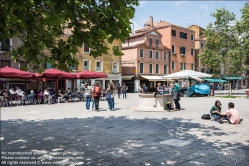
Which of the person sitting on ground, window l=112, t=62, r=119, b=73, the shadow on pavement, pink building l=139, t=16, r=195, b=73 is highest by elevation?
pink building l=139, t=16, r=195, b=73

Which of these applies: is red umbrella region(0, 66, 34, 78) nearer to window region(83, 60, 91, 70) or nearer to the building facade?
the building facade

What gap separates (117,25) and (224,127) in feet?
19.8

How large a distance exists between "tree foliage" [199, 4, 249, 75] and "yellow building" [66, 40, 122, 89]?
496 inches

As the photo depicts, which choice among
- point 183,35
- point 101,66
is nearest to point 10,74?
point 101,66

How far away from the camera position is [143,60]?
125ft

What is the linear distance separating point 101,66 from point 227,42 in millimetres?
17343

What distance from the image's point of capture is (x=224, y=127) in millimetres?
Answer: 8000

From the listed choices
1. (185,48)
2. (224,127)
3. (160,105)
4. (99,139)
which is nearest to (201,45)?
(185,48)

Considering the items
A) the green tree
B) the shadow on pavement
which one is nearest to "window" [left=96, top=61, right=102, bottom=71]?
the shadow on pavement

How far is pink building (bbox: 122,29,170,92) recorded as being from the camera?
123ft

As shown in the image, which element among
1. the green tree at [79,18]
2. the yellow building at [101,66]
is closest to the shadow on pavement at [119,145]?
the green tree at [79,18]

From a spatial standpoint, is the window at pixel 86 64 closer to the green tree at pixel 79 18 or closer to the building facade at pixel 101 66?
the building facade at pixel 101 66

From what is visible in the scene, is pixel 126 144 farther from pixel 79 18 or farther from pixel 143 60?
pixel 143 60

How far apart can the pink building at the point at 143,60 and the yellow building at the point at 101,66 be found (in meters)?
2.92
